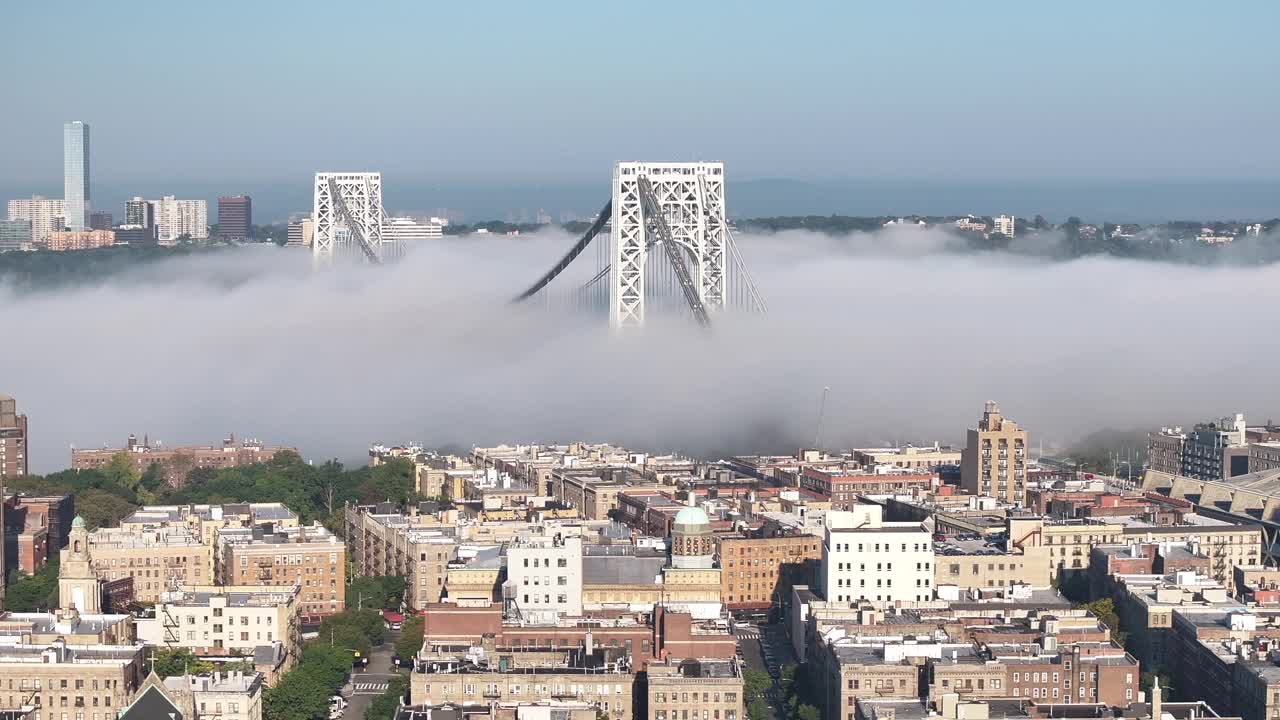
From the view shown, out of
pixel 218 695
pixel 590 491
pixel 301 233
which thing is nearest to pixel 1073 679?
pixel 218 695

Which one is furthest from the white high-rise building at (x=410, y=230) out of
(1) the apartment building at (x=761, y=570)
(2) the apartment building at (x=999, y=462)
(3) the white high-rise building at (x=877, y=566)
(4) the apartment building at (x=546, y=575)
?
(4) the apartment building at (x=546, y=575)

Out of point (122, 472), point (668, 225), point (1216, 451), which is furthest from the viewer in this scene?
point (668, 225)

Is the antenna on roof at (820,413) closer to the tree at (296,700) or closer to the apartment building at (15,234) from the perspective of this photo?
the tree at (296,700)

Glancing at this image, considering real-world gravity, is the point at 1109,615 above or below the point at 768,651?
above

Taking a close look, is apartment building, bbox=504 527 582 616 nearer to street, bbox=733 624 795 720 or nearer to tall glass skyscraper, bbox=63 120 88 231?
street, bbox=733 624 795 720

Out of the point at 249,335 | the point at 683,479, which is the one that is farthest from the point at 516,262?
the point at 683,479

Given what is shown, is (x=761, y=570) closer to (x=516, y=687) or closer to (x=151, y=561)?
(x=151, y=561)

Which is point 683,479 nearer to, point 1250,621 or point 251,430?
point 251,430
